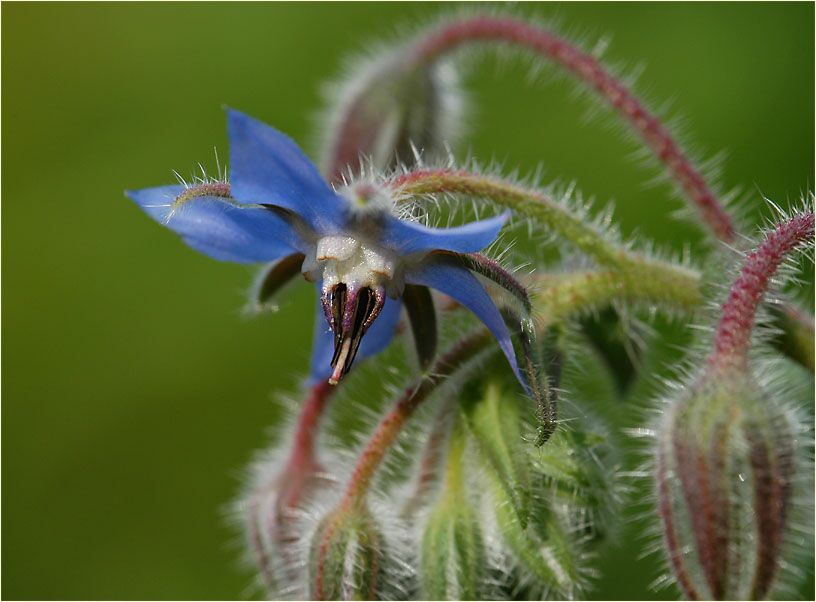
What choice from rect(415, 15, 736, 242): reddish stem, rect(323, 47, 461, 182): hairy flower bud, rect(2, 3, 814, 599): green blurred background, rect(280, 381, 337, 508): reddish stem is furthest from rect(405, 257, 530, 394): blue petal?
rect(2, 3, 814, 599): green blurred background

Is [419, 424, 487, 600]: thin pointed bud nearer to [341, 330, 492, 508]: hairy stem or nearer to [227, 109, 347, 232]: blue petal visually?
[341, 330, 492, 508]: hairy stem

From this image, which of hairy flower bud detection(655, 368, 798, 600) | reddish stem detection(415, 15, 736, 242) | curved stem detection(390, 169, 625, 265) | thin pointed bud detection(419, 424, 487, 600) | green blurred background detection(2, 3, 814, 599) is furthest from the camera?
green blurred background detection(2, 3, 814, 599)

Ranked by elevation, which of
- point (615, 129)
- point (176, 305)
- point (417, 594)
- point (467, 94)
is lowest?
point (417, 594)

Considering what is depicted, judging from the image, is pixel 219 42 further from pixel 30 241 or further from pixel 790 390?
pixel 790 390

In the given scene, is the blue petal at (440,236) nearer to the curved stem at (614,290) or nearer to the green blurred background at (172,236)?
the curved stem at (614,290)

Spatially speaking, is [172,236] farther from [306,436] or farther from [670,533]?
[670,533]

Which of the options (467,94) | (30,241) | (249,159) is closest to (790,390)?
(249,159)

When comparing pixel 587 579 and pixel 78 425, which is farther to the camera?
pixel 78 425

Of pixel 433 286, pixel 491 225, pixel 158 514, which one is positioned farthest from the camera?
pixel 158 514
